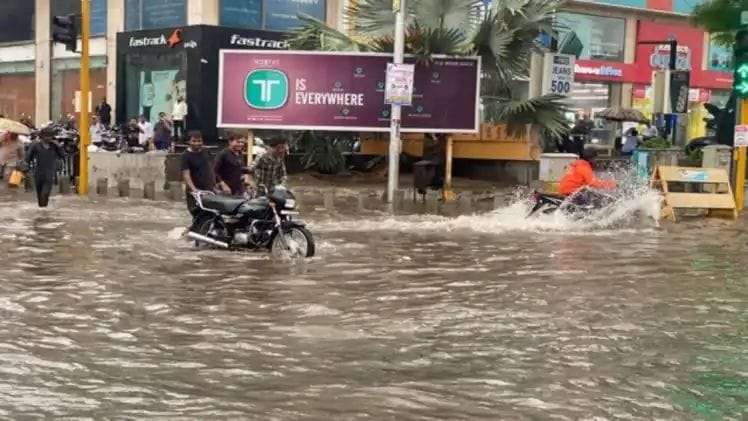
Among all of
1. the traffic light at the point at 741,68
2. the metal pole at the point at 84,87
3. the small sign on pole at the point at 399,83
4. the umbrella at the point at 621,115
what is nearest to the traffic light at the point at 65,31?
the metal pole at the point at 84,87

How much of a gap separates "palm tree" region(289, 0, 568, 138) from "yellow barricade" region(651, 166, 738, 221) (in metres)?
3.27

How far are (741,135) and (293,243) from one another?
10.3 metres

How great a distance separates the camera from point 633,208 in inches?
658

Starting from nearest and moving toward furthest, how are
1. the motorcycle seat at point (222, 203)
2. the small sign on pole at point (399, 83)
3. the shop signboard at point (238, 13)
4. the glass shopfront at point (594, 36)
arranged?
the motorcycle seat at point (222, 203) < the small sign on pole at point (399, 83) < the shop signboard at point (238, 13) < the glass shopfront at point (594, 36)

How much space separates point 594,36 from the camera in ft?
136

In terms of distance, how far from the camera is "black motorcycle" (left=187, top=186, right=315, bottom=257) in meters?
12.0

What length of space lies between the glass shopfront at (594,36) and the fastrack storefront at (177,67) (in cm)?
1400

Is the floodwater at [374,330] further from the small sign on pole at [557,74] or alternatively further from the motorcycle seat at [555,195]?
the small sign on pole at [557,74]

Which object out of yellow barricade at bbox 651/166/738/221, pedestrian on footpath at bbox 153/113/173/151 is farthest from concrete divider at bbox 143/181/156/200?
yellow barricade at bbox 651/166/738/221

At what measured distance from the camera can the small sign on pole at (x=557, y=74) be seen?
20812 millimetres

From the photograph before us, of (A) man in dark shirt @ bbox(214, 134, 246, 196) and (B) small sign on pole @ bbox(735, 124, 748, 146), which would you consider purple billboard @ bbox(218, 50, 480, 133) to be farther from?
(A) man in dark shirt @ bbox(214, 134, 246, 196)

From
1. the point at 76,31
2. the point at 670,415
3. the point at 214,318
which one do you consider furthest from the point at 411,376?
the point at 76,31

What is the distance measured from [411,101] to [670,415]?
46.4 ft

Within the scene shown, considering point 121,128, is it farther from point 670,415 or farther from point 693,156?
point 670,415
